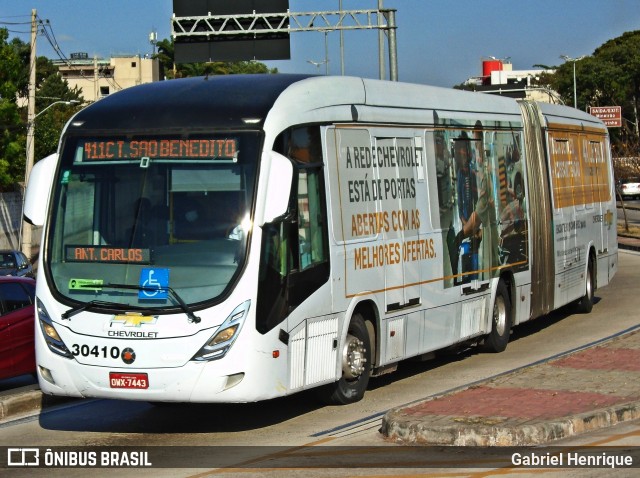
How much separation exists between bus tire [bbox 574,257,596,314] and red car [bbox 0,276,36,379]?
1041 centimetres

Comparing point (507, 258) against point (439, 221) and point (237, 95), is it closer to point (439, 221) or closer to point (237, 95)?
point (439, 221)

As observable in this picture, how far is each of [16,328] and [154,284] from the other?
5428 mm

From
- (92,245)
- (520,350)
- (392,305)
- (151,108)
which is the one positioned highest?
(151,108)

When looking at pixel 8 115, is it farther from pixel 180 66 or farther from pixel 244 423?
pixel 244 423

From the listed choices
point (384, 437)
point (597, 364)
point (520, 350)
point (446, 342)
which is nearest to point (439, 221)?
point (446, 342)

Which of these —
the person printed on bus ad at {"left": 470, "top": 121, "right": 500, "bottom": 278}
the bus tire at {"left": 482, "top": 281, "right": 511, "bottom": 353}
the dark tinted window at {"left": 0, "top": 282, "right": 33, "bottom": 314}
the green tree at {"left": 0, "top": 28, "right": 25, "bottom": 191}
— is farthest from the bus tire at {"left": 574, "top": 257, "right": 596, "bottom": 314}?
the green tree at {"left": 0, "top": 28, "right": 25, "bottom": 191}

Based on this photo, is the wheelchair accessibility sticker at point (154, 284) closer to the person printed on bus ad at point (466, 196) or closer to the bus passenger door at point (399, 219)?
the bus passenger door at point (399, 219)

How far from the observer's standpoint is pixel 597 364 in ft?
46.6

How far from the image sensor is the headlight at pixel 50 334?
36.3ft

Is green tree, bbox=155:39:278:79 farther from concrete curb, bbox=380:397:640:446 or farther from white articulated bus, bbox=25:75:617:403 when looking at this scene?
concrete curb, bbox=380:397:640:446

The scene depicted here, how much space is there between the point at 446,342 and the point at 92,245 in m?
5.37

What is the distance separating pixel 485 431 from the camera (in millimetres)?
9938

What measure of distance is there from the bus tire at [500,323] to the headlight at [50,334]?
Answer: 737 centimetres

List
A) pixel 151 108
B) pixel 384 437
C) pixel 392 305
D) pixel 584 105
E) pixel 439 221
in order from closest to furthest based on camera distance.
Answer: pixel 384 437 → pixel 151 108 → pixel 392 305 → pixel 439 221 → pixel 584 105
